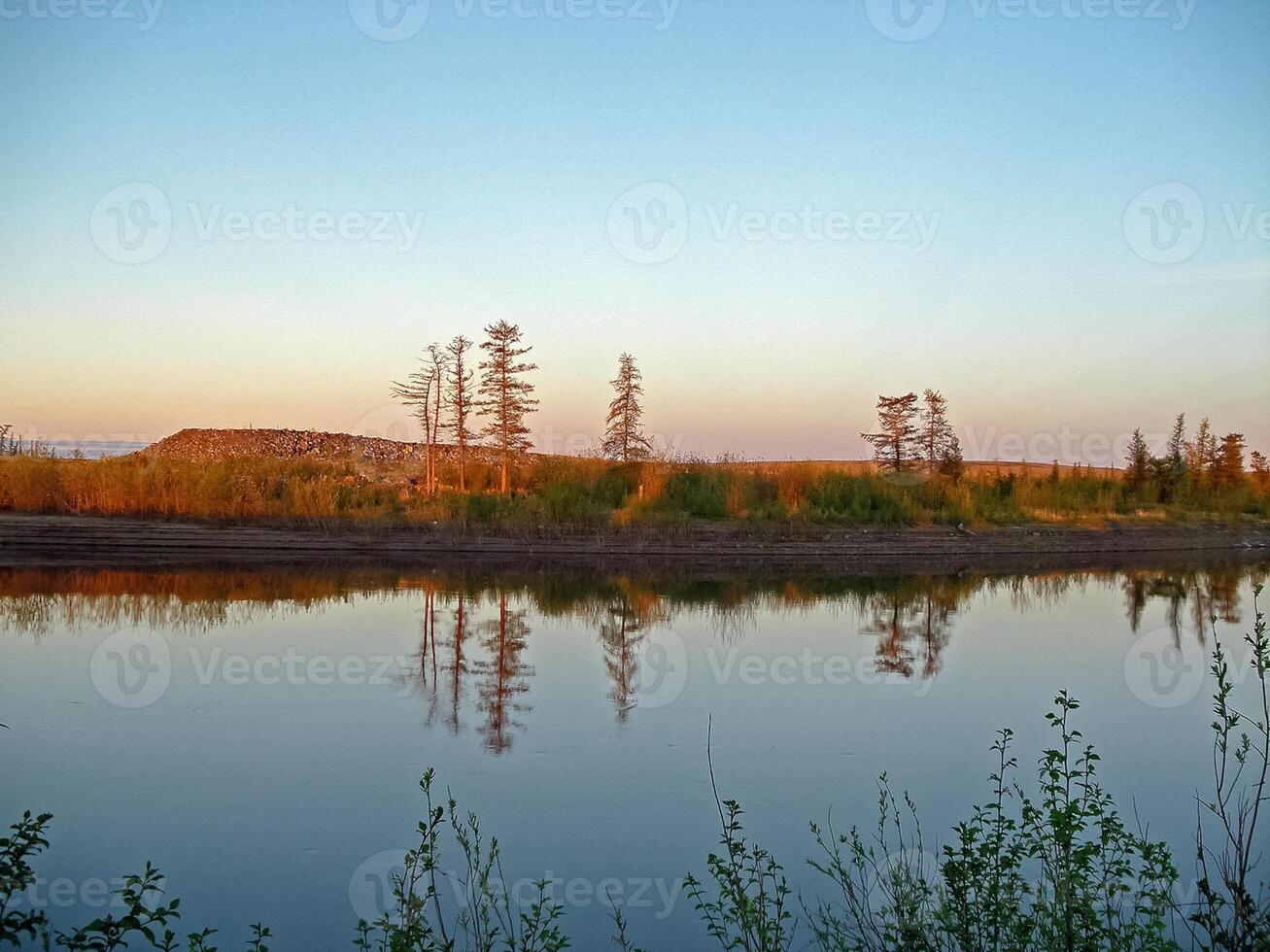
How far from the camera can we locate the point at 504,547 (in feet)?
67.3

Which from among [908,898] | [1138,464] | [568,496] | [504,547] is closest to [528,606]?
[504,547]

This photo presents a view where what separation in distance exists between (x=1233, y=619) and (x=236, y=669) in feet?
40.7

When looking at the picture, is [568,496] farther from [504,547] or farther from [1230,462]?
[1230,462]

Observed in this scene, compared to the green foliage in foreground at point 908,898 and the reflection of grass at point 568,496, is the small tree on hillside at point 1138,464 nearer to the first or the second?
the reflection of grass at point 568,496

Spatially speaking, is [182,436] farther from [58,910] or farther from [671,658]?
[58,910]

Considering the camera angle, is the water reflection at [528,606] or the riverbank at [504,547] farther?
the riverbank at [504,547]

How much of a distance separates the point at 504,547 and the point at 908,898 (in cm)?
1741

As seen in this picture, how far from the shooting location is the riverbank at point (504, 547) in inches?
741

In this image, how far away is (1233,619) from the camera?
1284 cm

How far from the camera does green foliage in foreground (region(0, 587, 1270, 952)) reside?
3125mm

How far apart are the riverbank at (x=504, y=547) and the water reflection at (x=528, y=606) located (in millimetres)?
2543

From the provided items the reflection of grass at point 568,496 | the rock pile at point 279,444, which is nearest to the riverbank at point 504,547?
the reflection of grass at point 568,496

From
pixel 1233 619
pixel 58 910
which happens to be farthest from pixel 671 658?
pixel 1233 619

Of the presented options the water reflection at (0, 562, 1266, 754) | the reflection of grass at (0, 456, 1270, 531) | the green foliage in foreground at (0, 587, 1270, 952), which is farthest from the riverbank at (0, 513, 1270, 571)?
the green foliage in foreground at (0, 587, 1270, 952)
